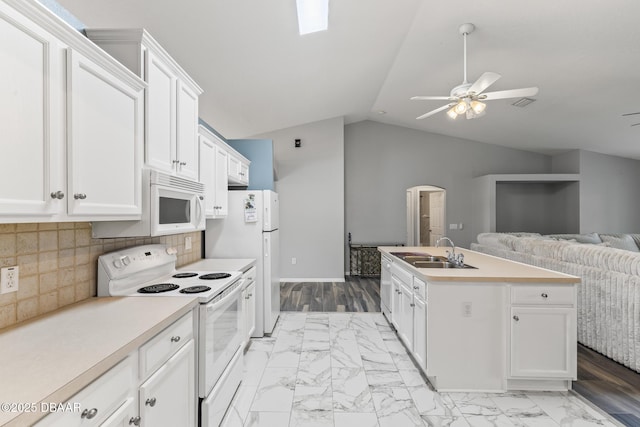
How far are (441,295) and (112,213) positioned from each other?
2182 mm

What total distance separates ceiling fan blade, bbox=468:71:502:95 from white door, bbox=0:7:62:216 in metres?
2.90

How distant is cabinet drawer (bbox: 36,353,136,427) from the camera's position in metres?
0.84

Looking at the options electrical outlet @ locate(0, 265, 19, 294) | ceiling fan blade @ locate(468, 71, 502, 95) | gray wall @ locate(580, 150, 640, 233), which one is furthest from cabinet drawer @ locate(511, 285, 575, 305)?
gray wall @ locate(580, 150, 640, 233)

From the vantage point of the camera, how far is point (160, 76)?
1.83 metres

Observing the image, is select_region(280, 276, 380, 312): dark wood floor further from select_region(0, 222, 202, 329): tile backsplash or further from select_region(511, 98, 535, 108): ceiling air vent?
select_region(511, 98, 535, 108): ceiling air vent

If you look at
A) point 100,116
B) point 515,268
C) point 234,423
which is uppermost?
point 100,116

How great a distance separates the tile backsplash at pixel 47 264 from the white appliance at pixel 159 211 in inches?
5.3

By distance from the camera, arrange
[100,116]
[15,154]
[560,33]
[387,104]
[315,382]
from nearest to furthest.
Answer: [15,154] < [100,116] < [315,382] < [560,33] < [387,104]

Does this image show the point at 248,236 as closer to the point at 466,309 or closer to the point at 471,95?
the point at 466,309

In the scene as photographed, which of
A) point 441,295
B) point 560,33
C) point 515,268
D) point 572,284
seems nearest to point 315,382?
point 441,295

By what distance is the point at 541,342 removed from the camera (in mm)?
2225

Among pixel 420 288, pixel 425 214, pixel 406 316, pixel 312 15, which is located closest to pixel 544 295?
pixel 420 288

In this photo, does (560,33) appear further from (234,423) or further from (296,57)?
(234,423)

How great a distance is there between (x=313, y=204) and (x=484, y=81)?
3.85 m
